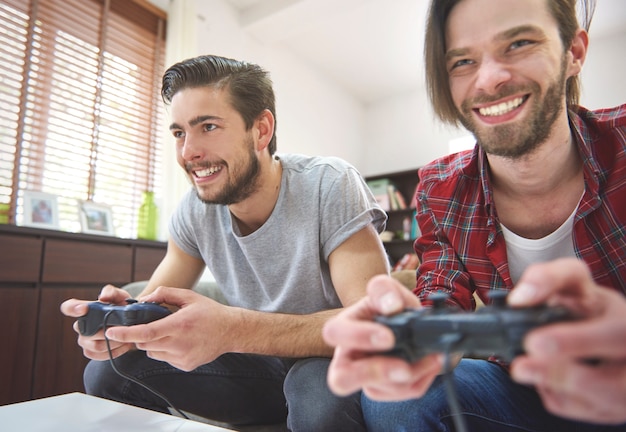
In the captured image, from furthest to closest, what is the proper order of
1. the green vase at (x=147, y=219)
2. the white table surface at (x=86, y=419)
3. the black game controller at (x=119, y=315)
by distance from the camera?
1. the green vase at (x=147, y=219)
2. the black game controller at (x=119, y=315)
3. the white table surface at (x=86, y=419)

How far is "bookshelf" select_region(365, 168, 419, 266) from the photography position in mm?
3979

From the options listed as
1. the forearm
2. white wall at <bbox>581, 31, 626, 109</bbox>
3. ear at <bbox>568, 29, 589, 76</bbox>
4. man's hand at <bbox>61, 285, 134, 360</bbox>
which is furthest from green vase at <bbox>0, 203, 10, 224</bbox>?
white wall at <bbox>581, 31, 626, 109</bbox>

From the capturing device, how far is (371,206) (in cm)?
110

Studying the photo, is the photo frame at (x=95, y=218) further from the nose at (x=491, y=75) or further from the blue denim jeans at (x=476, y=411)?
the nose at (x=491, y=75)

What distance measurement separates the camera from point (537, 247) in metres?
0.83

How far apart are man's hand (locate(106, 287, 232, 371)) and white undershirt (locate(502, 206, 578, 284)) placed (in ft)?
1.84

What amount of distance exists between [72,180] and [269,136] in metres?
1.53

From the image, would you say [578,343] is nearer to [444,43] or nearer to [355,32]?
[444,43]

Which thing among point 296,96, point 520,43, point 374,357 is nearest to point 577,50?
point 520,43

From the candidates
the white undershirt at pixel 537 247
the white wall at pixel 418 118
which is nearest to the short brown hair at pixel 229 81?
the white undershirt at pixel 537 247

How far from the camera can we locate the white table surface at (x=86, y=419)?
609mm

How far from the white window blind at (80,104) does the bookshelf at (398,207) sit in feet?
7.03

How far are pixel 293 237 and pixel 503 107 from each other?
0.56 meters

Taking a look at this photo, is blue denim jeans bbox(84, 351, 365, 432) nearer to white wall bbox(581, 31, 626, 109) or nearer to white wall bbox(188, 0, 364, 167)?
white wall bbox(188, 0, 364, 167)
